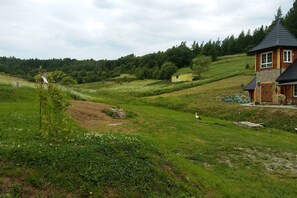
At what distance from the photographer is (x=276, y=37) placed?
123 ft

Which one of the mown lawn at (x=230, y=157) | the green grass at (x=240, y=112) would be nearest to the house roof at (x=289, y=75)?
the green grass at (x=240, y=112)

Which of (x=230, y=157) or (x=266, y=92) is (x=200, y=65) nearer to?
(x=266, y=92)

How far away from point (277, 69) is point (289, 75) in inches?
81.2

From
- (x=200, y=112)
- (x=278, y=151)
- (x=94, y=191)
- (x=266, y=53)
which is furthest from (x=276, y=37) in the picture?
(x=94, y=191)

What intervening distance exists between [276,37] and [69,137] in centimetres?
3270

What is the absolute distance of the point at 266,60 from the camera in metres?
38.0

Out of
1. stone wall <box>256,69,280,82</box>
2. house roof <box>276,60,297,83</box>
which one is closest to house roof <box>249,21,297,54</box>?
house roof <box>276,60,297,83</box>

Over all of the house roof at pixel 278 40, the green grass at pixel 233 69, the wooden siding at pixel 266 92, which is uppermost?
the house roof at pixel 278 40

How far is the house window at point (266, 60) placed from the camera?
37.5 meters

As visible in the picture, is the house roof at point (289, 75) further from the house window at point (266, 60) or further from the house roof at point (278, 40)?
the house roof at point (278, 40)

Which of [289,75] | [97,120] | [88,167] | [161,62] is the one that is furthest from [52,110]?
[161,62]

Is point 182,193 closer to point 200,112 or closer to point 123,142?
point 123,142

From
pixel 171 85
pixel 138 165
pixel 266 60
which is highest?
pixel 266 60

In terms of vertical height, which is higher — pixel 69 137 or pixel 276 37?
pixel 276 37
